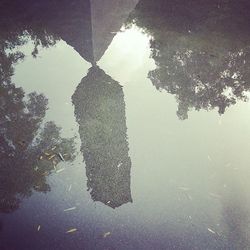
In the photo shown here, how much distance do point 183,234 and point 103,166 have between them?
2066mm

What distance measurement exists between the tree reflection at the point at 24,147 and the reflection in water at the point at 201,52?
3.12m

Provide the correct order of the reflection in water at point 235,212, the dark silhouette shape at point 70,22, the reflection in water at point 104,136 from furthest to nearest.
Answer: the dark silhouette shape at point 70,22 → the reflection in water at point 104,136 → the reflection in water at point 235,212

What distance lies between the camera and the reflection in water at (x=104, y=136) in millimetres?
5957

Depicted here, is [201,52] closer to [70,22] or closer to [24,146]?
[70,22]

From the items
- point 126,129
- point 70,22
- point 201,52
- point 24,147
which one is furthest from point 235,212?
point 70,22

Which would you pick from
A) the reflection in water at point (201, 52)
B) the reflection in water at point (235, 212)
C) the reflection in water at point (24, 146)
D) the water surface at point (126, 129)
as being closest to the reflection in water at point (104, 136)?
the water surface at point (126, 129)

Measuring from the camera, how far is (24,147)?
6.96m

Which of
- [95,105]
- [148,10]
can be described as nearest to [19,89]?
[95,105]

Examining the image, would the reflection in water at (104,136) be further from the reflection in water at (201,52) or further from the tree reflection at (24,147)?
the reflection in water at (201,52)

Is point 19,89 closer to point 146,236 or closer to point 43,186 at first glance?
point 43,186

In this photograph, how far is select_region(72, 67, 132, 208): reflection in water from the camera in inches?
235

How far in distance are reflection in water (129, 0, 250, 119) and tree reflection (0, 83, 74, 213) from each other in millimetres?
3119

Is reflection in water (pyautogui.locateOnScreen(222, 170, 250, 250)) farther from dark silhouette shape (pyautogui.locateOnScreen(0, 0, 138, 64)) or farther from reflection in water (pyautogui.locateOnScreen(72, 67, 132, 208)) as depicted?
dark silhouette shape (pyautogui.locateOnScreen(0, 0, 138, 64))

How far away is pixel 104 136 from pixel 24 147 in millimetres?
1681
